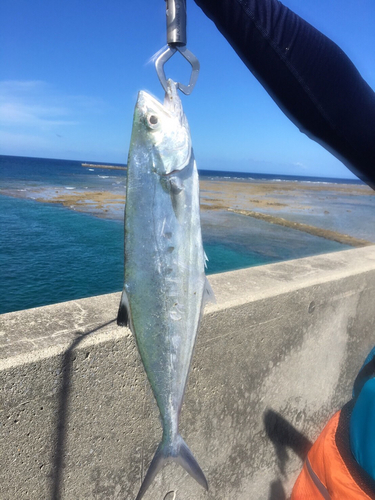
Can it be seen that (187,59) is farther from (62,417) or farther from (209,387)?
(209,387)

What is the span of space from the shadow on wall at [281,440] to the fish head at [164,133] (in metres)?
2.18

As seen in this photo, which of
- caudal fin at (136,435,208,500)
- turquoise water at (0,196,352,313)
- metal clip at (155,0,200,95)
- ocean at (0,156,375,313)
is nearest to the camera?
metal clip at (155,0,200,95)

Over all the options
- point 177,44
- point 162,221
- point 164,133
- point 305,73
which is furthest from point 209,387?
point 177,44

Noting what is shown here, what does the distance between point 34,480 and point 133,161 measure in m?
1.57

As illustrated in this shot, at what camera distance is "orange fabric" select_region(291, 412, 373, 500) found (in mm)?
1884

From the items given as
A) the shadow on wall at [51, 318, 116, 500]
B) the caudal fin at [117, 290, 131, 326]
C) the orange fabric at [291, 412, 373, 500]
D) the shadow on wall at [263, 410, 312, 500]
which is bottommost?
the shadow on wall at [263, 410, 312, 500]

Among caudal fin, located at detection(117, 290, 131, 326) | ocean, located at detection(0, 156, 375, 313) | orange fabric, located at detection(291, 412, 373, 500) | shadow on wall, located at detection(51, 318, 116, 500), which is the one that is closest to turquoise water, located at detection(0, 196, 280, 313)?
ocean, located at detection(0, 156, 375, 313)

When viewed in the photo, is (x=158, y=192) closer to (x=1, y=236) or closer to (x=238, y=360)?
(x=238, y=360)

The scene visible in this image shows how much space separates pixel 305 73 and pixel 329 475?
1958mm

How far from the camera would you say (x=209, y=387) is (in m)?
2.33

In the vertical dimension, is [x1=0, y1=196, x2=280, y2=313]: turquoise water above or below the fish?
below

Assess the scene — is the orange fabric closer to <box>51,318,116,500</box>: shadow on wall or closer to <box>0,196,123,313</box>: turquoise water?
<box>51,318,116,500</box>: shadow on wall

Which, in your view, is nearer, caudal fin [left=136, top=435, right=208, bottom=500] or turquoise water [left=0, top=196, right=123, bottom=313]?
caudal fin [left=136, top=435, right=208, bottom=500]

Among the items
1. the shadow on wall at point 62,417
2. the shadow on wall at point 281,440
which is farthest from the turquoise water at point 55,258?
the shadow on wall at point 62,417
